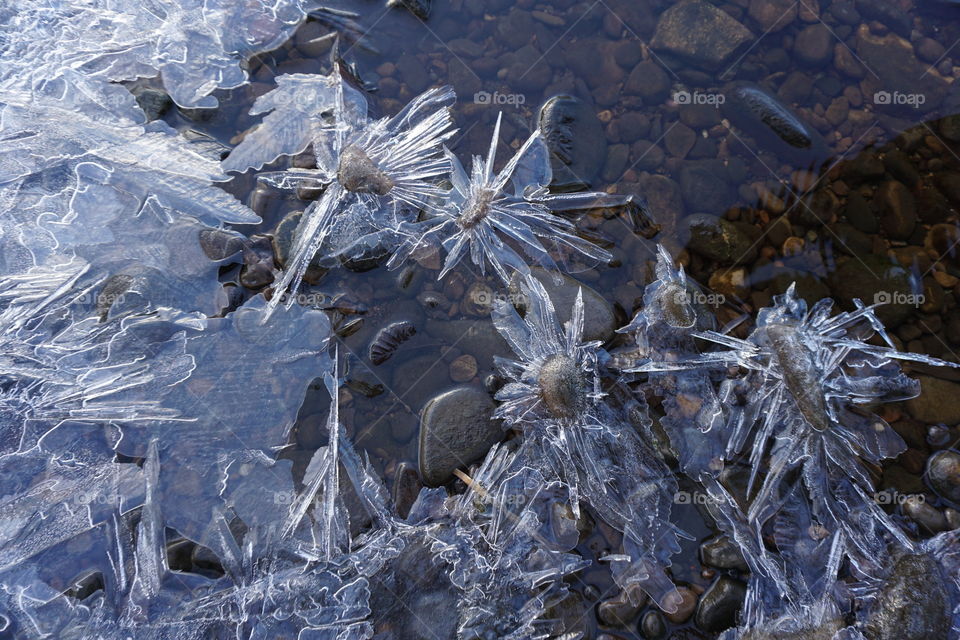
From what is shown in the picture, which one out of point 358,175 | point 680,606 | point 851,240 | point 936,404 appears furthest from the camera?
point 851,240

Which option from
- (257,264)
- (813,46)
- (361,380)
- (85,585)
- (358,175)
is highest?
(813,46)

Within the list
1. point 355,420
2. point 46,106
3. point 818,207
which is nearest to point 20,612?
point 355,420

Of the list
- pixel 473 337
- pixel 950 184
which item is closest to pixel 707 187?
pixel 950 184

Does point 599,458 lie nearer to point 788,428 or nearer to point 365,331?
point 788,428

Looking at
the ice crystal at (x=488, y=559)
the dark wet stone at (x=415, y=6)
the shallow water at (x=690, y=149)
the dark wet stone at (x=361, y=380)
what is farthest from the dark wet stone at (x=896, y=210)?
the dark wet stone at (x=361, y=380)

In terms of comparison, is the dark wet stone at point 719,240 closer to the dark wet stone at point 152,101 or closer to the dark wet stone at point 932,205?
the dark wet stone at point 932,205

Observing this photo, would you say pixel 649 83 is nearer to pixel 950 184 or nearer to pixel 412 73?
pixel 412 73
